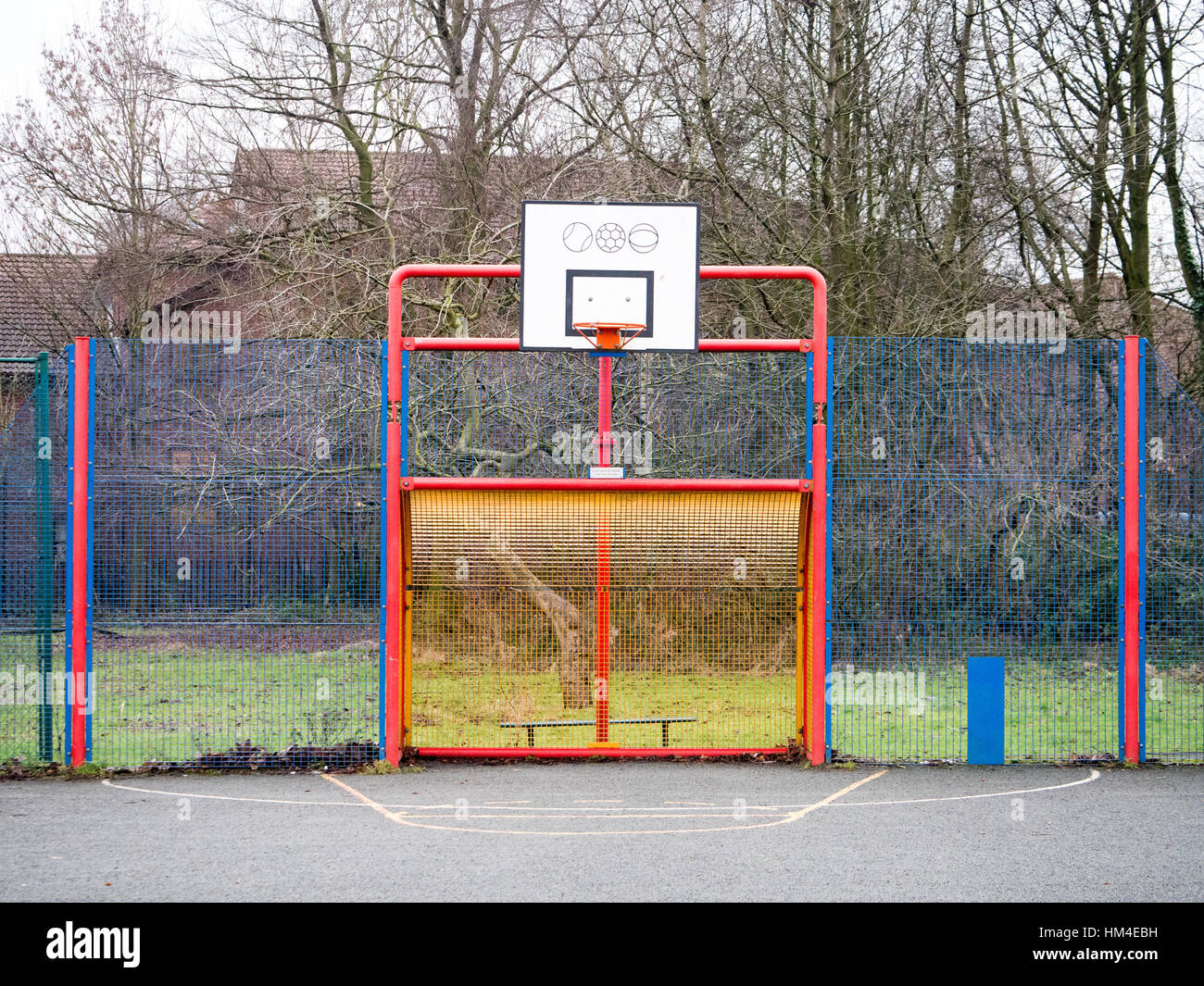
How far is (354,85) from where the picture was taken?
54.0 feet

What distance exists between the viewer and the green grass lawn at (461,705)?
27.3 feet

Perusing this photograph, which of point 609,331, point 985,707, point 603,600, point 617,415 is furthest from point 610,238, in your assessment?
point 985,707

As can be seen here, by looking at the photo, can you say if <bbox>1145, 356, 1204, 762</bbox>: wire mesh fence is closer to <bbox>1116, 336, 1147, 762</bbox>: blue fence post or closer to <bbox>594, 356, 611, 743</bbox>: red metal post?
<bbox>1116, 336, 1147, 762</bbox>: blue fence post

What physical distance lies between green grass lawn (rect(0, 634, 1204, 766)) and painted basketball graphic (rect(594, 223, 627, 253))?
335 cm

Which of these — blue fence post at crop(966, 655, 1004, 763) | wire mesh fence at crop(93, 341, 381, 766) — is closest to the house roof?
wire mesh fence at crop(93, 341, 381, 766)

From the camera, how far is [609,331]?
8.37 metres

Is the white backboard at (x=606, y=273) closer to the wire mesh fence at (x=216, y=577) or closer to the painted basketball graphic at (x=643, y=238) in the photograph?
the painted basketball graphic at (x=643, y=238)

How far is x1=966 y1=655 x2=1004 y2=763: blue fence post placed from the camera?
26.8ft

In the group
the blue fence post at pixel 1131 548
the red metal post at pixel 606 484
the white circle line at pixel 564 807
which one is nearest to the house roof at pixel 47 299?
the red metal post at pixel 606 484

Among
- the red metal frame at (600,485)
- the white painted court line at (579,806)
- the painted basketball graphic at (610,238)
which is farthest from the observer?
the painted basketball graphic at (610,238)

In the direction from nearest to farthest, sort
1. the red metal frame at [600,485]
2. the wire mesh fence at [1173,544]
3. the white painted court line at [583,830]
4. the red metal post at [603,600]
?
the white painted court line at [583,830], the red metal frame at [600,485], the red metal post at [603,600], the wire mesh fence at [1173,544]

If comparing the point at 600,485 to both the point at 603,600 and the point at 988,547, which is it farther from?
the point at 988,547

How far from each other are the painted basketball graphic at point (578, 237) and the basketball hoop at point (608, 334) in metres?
0.62

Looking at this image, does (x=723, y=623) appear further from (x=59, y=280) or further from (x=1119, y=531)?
(x=59, y=280)
